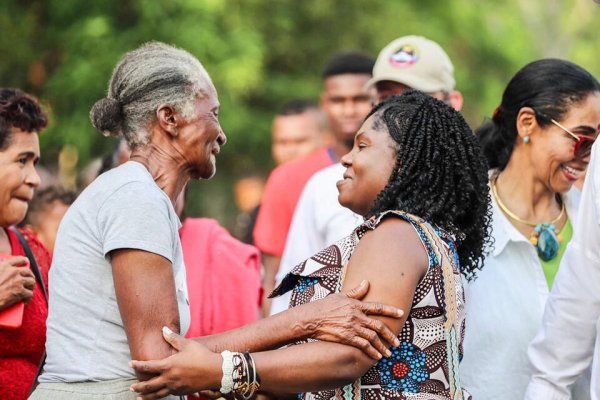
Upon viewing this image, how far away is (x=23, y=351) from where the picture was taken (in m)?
4.14

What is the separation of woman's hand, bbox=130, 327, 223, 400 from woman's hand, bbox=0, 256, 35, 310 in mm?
1061

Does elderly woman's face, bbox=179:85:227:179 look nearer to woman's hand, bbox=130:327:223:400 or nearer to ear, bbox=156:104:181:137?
ear, bbox=156:104:181:137

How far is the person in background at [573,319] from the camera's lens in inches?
148

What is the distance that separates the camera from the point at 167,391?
10.5 ft

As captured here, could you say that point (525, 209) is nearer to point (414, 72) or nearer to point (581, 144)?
point (581, 144)

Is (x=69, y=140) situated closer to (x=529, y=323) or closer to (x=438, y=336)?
(x=529, y=323)

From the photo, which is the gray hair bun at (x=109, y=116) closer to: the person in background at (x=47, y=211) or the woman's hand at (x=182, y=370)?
the woman's hand at (x=182, y=370)

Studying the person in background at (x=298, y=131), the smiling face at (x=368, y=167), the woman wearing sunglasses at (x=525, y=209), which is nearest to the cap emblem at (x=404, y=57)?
the woman wearing sunglasses at (x=525, y=209)

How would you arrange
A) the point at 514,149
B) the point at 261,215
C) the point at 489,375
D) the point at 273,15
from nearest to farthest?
the point at 489,375, the point at 514,149, the point at 261,215, the point at 273,15

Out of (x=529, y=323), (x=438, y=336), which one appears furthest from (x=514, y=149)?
(x=438, y=336)

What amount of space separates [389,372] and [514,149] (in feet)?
6.20

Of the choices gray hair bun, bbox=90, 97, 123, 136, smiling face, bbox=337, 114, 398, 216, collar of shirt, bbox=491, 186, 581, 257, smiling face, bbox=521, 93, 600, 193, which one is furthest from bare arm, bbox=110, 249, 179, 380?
smiling face, bbox=521, 93, 600, 193

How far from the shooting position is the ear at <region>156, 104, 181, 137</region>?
354 cm

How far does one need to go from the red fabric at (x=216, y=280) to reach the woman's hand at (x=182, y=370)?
7.03ft
